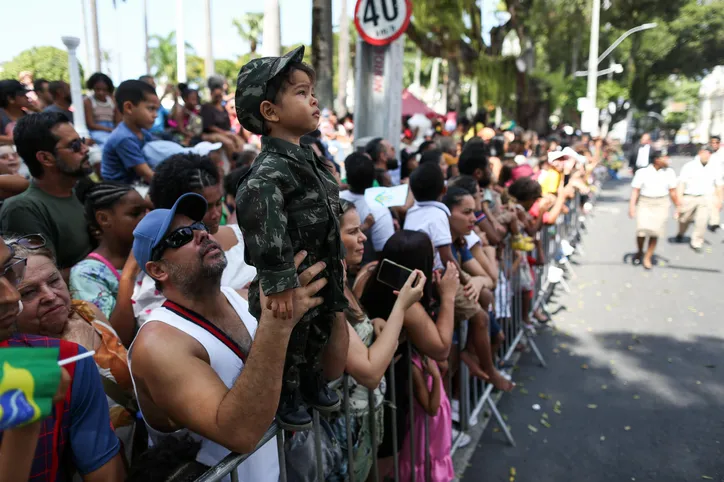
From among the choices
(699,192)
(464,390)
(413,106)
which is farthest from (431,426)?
(413,106)

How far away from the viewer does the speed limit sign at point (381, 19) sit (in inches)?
220

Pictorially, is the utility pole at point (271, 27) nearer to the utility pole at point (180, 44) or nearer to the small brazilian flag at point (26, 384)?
the utility pole at point (180, 44)

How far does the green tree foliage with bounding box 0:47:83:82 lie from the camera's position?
20.5m

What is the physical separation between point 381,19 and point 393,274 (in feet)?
13.4

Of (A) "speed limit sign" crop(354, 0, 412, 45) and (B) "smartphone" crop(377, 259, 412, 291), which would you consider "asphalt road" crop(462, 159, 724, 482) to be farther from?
(A) "speed limit sign" crop(354, 0, 412, 45)

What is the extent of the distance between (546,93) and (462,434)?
73.2 feet

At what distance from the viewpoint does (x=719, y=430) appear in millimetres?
4160

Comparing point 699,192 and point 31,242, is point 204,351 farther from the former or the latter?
point 699,192

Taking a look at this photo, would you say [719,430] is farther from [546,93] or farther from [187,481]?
[546,93]

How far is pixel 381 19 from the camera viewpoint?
228 inches

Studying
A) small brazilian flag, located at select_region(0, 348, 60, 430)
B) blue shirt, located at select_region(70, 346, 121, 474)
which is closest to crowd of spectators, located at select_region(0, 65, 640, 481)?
blue shirt, located at select_region(70, 346, 121, 474)

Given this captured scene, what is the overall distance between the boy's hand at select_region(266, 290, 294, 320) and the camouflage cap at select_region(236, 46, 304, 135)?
1.95 ft

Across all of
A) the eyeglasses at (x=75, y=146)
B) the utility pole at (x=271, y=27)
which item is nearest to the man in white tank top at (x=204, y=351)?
the eyeglasses at (x=75, y=146)

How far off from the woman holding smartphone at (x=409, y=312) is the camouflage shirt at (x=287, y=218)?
3.24 ft
